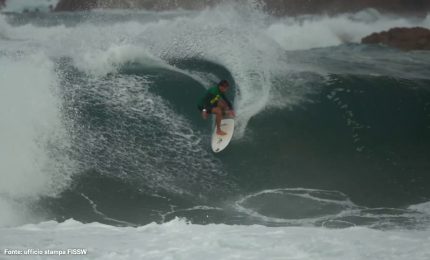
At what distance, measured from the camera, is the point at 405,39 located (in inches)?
715

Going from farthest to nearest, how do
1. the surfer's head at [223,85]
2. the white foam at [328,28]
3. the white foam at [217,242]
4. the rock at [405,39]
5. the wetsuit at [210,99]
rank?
the white foam at [328,28]
the rock at [405,39]
the wetsuit at [210,99]
the surfer's head at [223,85]
the white foam at [217,242]

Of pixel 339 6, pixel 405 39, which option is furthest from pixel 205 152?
pixel 339 6

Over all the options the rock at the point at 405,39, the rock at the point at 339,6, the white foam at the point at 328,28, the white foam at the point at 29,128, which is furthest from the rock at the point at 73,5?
the white foam at the point at 29,128

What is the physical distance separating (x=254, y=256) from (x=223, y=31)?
741cm

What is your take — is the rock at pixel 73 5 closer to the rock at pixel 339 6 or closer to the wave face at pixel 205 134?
the rock at pixel 339 6

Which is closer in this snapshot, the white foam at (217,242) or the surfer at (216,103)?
the white foam at (217,242)

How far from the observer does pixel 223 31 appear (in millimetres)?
12383

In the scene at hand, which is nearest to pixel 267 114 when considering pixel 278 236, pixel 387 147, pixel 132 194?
pixel 387 147

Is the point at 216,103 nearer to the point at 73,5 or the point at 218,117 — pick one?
the point at 218,117

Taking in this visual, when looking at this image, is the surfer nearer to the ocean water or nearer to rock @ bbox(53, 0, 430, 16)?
the ocean water

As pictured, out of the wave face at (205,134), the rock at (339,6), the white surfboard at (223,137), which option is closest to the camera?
the wave face at (205,134)

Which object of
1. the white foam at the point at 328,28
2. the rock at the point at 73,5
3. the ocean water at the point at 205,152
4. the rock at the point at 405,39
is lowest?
the ocean water at the point at 205,152

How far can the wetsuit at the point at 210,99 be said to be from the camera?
9.05m

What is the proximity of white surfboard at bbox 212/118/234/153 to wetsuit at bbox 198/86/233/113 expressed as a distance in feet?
1.85
